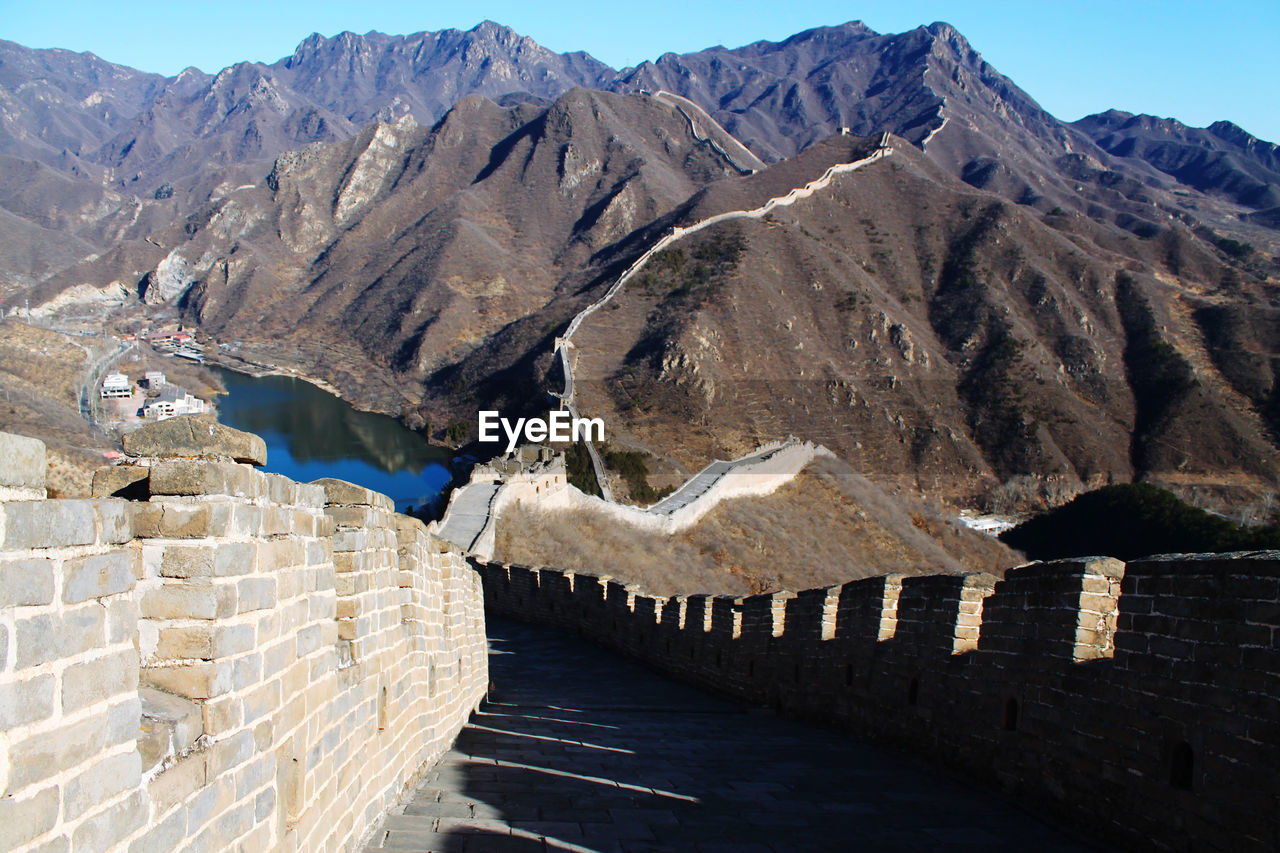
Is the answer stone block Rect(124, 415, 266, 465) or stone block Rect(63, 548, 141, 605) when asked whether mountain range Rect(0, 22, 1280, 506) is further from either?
stone block Rect(63, 548, 141, 605)

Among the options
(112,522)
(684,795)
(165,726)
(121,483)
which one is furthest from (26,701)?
(684,795)

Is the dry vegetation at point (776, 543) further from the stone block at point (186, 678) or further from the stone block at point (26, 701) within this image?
the stone block at point (26, 701)

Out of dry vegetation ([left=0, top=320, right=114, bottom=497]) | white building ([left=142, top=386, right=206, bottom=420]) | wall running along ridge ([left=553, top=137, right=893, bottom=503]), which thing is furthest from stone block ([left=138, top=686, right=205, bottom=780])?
white building ([left=142, top=386, right=206, bottom=420])

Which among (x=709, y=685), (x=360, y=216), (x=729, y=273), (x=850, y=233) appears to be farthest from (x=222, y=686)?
(x=360, y=216)

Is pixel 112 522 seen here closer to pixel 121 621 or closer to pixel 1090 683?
pixel 121 621

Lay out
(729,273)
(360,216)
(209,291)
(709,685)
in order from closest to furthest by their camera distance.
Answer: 1. (709,685)
2. (729,273)
3. (209,291)
4. (360,216)

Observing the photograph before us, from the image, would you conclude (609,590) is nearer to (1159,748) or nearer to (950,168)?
(1159,748)
